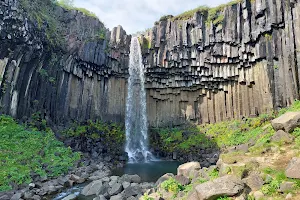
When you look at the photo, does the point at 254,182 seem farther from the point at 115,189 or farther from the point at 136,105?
the point at 136,105

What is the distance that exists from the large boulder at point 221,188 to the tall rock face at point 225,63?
49.1 feet

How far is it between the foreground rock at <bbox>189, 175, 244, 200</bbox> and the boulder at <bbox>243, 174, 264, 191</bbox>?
0.26 meters

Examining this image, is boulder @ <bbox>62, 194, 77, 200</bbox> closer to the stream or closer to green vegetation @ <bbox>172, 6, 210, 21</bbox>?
the stream

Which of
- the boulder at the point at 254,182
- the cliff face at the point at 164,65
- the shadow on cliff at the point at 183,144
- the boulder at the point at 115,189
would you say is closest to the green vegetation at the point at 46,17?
the cliff face at the point at 164,65

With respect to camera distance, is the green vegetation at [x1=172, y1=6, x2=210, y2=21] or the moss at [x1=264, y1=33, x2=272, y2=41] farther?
the green vegetation at [x1=172, y1=6, x2=210, y2=21]

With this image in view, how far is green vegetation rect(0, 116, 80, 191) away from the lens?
12242 mm

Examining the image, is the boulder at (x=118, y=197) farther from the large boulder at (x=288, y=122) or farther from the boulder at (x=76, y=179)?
the large boulder at (x=288, y=122)

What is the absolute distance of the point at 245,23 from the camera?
21750mm

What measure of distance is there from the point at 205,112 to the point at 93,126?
12.1 meters

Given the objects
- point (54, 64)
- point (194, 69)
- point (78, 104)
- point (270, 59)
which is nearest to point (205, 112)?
point (194, 69)

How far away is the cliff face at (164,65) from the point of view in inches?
723

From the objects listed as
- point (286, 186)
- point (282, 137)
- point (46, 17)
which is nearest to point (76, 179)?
point (282, 137)

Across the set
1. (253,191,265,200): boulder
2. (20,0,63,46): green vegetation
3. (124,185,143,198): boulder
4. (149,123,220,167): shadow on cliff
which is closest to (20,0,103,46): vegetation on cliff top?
(20,0,63,46): green vegetation

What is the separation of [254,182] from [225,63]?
758 inches
